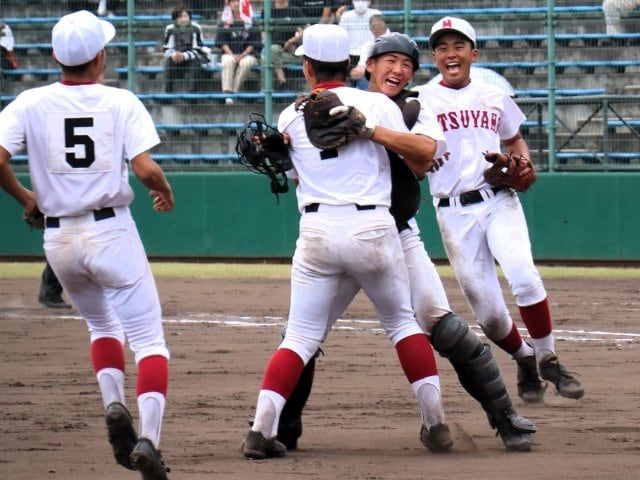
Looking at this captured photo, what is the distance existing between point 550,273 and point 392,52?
31.6 feet

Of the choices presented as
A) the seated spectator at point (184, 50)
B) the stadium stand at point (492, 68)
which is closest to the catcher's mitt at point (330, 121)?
the stadium stand at point (492, 68)

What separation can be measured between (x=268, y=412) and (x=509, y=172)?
101 inches

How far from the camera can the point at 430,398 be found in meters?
6.67

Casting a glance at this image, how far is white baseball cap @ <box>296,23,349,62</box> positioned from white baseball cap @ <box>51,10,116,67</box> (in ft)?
3.17

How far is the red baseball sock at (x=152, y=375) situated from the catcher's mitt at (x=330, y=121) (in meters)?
1.25

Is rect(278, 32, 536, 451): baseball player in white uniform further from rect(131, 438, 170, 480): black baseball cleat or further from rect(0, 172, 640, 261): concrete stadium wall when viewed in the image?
rect(0, 172, 640, 261): concrete stadium wall

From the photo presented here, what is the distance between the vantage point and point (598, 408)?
7945mm

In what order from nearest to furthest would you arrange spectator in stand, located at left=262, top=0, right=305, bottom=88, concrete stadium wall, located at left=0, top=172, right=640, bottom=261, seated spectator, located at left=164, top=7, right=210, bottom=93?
concrete stadium wall, located at left=0, top=172, right=640, bottom=261
spectator in stand, located at left=262, top=0, right=305, bottom=88
seated spectator, located at left=164, top=7, right=210, bottom=93

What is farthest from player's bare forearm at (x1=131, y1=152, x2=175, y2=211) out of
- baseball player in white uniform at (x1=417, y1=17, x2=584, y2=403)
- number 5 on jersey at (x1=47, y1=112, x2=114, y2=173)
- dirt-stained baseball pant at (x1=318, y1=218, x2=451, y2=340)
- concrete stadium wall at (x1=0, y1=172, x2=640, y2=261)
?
concrete stadium wall at (x1=0, y1=172, x2=640, y2=261)

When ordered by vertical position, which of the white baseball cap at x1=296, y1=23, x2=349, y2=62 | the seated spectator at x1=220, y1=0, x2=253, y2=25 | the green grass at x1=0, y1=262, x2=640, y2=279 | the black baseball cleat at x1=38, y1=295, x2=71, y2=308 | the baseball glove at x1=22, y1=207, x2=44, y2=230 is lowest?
the green grass at x1=0, y1=262, x2=640, y2=279

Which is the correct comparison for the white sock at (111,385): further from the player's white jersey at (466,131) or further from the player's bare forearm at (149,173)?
the player's white jersey at (466,131)

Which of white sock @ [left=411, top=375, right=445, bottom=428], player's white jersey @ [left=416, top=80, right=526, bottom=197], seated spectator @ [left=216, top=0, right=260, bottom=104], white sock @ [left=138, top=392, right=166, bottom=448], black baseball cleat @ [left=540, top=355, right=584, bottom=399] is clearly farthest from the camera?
seated spectator @ [left=216, top=0, right=260, bottom=104]

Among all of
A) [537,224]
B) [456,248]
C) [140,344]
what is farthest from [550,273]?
[140,344]

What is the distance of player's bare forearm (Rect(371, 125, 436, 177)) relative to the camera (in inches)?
252
